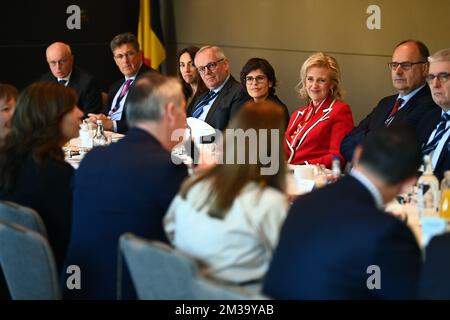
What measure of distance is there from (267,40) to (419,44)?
9.99 feet

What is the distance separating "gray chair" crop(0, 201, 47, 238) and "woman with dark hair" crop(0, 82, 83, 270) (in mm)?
187

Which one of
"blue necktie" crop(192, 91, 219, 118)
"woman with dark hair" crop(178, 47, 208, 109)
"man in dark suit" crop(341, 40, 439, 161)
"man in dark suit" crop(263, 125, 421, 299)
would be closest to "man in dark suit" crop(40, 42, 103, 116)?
"woman with dark hair" crop(178, 47, 208, 109)

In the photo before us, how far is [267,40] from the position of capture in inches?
306

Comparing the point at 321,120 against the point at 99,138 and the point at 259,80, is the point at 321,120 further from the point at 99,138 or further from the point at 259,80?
the point at 99,138

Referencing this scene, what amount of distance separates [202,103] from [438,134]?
7.24 feet

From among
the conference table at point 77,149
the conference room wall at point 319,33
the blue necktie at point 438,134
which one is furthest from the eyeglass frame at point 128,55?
the blue necktie at point 438,134

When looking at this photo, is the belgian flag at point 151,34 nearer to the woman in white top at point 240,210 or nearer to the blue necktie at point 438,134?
the blue necktie at point 438,134

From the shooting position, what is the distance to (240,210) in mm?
2510

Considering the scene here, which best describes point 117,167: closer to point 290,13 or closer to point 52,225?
point 52,225

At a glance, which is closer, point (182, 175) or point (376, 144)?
point (376, 144)

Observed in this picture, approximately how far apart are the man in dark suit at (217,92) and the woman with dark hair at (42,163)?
7.49ft

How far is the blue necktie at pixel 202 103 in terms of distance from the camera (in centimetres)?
593

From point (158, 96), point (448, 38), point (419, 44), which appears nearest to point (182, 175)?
point (158, 96)

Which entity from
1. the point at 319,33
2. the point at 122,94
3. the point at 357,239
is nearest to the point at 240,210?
the point at 357,239
